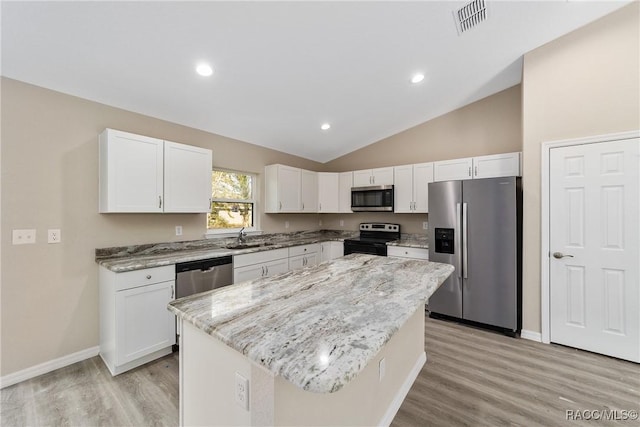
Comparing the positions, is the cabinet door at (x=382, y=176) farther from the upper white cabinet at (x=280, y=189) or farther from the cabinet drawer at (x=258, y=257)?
the cabinet drawer at (x=258, y=257)

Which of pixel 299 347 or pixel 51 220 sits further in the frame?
pixel 51 220

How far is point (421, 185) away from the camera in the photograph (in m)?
3.88

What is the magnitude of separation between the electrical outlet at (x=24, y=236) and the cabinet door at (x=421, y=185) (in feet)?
13.8

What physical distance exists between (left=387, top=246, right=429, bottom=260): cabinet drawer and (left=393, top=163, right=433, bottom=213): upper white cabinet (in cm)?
61

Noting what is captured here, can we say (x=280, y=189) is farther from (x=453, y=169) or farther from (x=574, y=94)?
(x=574, y=94)

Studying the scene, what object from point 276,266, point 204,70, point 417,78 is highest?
point 417,78

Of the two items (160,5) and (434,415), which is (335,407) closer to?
(434,415)

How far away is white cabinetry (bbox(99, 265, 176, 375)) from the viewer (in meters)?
2.18

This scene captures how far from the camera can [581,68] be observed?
8.36ft

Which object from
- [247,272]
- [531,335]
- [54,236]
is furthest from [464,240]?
[54,236]

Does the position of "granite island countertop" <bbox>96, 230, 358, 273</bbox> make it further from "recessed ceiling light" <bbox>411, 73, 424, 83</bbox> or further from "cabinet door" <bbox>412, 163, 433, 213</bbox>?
"recessed ceiling light" <bbox>411, 73, 424, 83</bbox>

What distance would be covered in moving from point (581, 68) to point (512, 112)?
37.6 inches

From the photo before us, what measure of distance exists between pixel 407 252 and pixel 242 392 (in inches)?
123

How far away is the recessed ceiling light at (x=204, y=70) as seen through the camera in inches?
90.4
